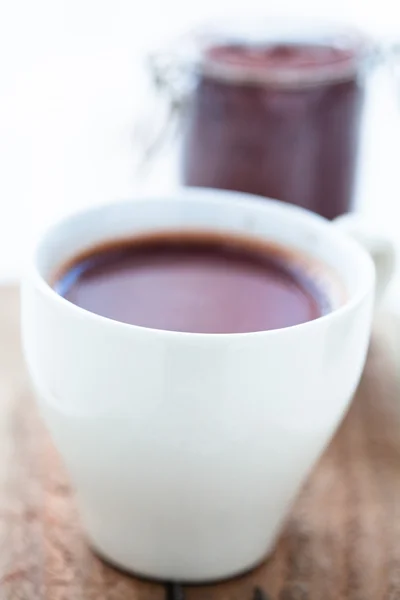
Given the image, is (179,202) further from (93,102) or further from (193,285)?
(93,102)

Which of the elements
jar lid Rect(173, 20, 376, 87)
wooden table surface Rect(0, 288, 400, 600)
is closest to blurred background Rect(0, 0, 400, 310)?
jar lid Rect(173, 20, 376, 87)

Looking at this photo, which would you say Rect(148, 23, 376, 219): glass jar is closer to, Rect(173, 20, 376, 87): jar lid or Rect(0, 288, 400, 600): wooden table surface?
Rect(173, 20, 376, 87): jar lid

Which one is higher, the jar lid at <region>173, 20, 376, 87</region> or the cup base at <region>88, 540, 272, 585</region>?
the jar lid at <region>173, 20, 376, 87</region>

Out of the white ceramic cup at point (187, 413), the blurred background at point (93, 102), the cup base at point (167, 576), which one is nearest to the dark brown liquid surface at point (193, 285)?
the white ceramic cup at point (187, 413)

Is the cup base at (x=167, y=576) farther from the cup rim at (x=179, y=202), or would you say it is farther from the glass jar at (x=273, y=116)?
the glass jar at (x=273, y=116)

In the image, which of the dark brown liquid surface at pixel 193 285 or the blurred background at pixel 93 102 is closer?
the dark brown liquid surface at pixel 193 285

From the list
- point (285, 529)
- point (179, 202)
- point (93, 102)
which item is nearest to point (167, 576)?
point (285, 529)
